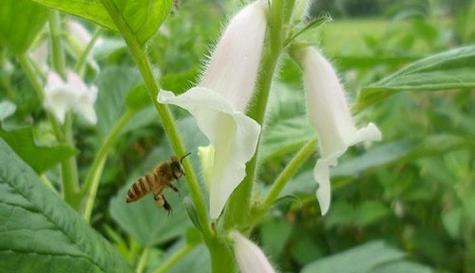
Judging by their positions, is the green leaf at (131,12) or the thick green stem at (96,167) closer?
the green leaf at (131,12)

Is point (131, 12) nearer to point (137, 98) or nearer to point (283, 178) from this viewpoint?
point (283, 178)

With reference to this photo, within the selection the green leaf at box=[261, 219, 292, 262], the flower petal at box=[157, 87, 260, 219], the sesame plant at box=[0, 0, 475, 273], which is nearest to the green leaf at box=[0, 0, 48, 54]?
the sesame plant at box=[0, 0, 475, 273]

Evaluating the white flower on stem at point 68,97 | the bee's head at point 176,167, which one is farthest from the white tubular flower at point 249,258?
the white flower on stem at point 68,97

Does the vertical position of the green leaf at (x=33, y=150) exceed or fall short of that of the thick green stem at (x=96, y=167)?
it exceeds it

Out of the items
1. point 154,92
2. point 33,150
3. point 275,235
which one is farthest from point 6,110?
point 275,235

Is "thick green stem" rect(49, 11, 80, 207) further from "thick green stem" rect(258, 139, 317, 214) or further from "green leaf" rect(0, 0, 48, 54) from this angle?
"thick green stem" rect(258, 139, 317, 214)

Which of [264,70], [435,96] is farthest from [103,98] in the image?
[435,96]

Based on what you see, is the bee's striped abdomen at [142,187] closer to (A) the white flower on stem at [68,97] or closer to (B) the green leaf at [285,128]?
(B) the green leaf at [285,128]
